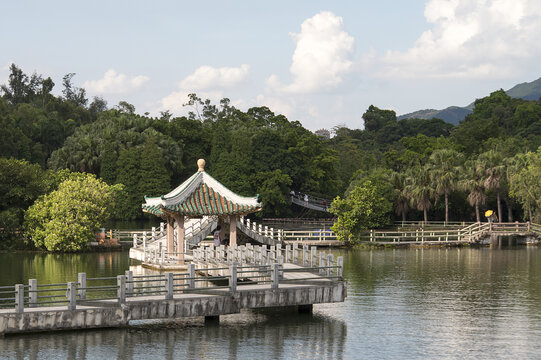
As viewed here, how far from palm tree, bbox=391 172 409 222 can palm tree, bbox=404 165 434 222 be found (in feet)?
1.99

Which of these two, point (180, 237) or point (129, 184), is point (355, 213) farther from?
Result: point (129, 184)

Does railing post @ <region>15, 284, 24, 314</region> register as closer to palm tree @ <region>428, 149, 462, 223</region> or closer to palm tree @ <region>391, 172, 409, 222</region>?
palm tree @ <region>428, 149, 462, 223</region>

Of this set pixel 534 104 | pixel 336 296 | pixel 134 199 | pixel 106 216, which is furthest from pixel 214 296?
pixel 534 104

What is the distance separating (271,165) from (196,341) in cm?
6084

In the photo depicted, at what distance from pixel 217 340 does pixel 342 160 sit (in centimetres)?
7811

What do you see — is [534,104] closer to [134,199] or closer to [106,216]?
[134,199]

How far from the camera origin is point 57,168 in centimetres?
7994

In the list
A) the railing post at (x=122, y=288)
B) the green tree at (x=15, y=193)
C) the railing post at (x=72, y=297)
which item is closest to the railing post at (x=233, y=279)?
the railing post at (x=122, y=288)

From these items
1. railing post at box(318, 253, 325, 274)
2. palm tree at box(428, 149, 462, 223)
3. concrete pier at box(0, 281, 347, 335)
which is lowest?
concrete pier at box(0, 281, 347, 335)

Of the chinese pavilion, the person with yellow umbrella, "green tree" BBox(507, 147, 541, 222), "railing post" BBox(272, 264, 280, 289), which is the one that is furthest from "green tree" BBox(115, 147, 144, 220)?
"railing post" BBox(272, 264, 280, 289)

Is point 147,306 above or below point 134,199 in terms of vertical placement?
below

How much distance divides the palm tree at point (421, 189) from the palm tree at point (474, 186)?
2.92 metres

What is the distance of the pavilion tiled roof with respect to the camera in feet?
131

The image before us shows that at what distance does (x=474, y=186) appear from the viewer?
225 ft
